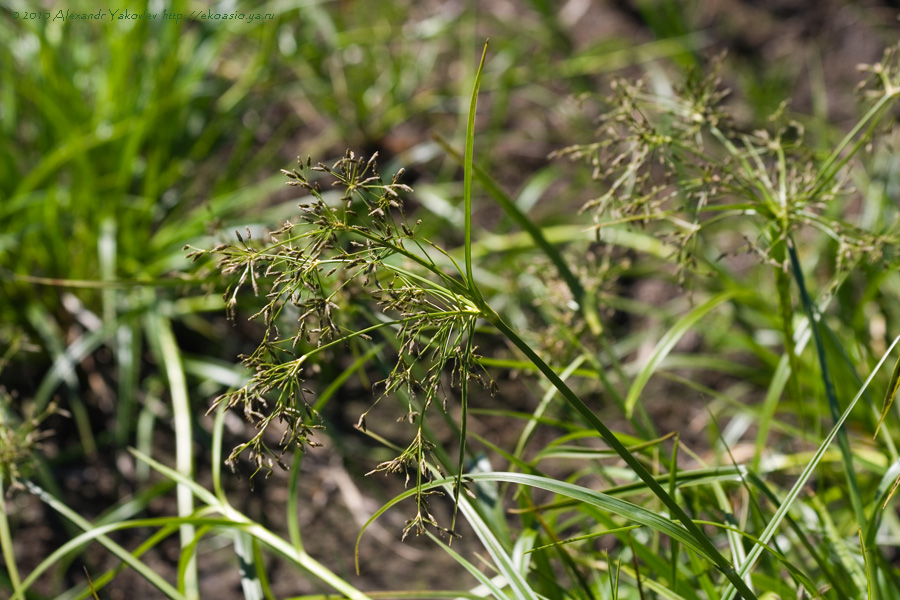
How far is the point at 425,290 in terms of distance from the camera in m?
0.98

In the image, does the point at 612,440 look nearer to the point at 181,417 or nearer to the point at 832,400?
the point at 832,400

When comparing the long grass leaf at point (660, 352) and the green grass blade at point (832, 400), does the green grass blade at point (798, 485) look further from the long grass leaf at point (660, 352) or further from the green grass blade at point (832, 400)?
the long grass leaf at point (660, 352)

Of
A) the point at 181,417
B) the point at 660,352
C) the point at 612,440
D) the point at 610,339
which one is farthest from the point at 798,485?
the point at 181,417

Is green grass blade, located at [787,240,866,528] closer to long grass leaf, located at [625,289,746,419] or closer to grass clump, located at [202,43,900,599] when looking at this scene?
grass clump, located at [202,43,900,599]

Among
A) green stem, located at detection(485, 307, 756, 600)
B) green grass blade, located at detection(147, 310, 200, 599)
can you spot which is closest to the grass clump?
green stem, located at detection(485, 307, 756, 600)

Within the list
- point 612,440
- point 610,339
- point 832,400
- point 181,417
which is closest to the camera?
point 612,440

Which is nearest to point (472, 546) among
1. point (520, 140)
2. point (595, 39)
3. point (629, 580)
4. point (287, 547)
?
point (629, 580)

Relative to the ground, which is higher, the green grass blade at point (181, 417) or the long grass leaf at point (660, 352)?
the long grass leaf at point (660, 352)

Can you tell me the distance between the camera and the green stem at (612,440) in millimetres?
980

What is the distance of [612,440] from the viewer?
102cm

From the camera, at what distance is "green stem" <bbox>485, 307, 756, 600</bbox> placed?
980 millimetres

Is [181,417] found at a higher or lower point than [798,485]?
lower

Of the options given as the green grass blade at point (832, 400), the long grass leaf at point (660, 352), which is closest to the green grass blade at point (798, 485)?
the green grass blade at point (832, 400)

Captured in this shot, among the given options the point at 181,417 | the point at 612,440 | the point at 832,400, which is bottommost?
the point at 181,417
